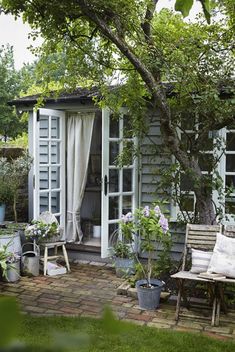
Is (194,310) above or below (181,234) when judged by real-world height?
below

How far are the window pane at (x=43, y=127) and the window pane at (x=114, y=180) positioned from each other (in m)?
1.08

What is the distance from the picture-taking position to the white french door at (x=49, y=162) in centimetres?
573

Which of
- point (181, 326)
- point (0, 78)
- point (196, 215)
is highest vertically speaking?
point (0, 78)

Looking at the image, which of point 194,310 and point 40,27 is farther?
point 40,27

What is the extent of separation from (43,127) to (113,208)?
58.9 inches

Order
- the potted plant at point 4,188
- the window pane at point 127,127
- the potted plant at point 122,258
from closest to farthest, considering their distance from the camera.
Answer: the potted plant at point 122,258
the window pane at point 127,127
the potted plant at point 4,188

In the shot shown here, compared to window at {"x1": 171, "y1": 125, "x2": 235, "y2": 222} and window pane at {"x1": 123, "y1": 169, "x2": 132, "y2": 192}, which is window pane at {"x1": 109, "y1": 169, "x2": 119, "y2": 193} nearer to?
window pane at {"x1": 123, "y1": 169, "x2": 132, "y2": 192}

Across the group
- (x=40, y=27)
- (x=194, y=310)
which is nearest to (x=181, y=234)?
(x=194, y=310)

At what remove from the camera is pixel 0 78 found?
751 inches

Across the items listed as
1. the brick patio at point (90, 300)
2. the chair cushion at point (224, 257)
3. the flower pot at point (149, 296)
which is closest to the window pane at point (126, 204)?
the brick patio at point (90, 300)

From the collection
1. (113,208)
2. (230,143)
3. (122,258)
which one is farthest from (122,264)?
(230,143)

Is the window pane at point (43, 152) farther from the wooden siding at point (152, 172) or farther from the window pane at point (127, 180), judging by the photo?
the wooden siding at point (152, 172)

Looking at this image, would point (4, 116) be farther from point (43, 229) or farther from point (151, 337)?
point (151, 337)

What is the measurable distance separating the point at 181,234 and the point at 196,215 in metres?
0.92
